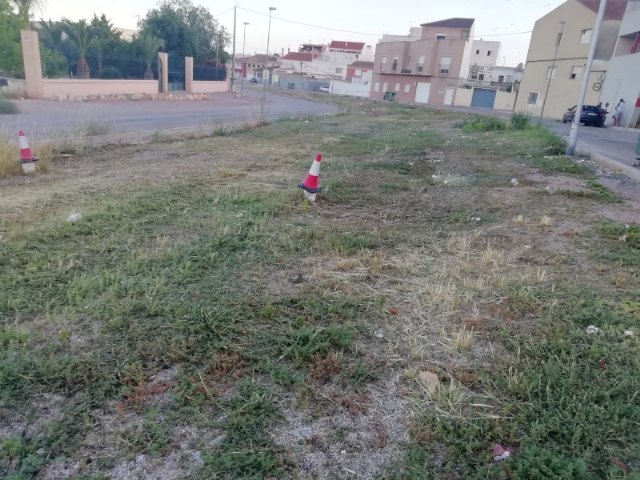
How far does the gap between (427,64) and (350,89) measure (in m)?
16.5

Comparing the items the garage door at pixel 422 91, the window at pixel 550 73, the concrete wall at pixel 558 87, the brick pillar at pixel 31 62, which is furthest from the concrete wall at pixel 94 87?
the garage door at pixel 422 91

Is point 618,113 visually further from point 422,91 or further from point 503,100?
point 422,91

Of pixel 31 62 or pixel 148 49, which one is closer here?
pixel 31 62

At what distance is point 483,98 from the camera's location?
5547 centimetres

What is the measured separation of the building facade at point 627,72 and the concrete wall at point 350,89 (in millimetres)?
41659

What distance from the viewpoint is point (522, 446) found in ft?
7.23

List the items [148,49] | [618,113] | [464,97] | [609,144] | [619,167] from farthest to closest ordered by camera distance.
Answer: [464,97] → [148,49] → [618,113] → [609,144] → [619,167]

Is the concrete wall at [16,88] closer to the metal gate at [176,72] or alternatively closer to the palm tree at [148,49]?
the palm tree at [148,49]

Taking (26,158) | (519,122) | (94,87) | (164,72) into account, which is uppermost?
(164,72)

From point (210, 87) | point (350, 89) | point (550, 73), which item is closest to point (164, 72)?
point (210, 87)

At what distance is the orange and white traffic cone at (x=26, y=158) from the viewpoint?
6906 millimetres

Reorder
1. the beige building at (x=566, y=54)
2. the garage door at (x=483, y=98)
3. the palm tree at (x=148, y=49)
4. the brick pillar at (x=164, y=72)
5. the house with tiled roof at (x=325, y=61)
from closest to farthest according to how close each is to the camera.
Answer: the palm tree at (x=148, y=49)
the brick pillar at (x=164, y=72)
the beige building at (x=566, y=54)
the garage door at (x=483, y=98)
the house with tiled roof at (x=325, y=61)

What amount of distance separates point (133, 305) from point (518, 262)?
3503mm

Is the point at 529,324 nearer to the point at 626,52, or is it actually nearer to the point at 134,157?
the point at 134,157
